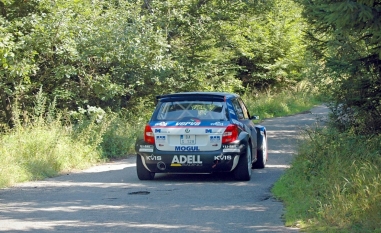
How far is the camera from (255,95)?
38.5m

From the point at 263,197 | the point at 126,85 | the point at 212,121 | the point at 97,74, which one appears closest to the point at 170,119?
the point at 212,121

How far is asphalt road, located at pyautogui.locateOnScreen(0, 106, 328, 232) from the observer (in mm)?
8492

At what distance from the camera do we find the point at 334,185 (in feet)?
29.6

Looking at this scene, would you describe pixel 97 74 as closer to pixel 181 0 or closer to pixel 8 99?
pixel 8 99

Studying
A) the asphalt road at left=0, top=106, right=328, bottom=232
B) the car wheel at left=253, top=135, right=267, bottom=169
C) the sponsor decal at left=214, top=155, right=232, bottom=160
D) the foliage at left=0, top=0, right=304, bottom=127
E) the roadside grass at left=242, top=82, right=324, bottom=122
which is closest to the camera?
the asphalt road at left=0, top=106, right=328, bottom=232

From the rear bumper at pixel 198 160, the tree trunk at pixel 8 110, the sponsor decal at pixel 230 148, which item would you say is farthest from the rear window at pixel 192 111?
the tree trunk at pixel 8 110

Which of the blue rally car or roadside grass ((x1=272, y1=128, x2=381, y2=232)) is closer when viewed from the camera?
roadside grass ((x1=272, y1=128, x2=381, y2=232))

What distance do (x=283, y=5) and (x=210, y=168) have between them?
29.3 meters

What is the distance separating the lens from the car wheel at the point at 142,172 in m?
12.5

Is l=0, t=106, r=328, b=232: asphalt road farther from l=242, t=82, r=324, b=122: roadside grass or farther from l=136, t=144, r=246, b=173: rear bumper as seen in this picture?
l=242, t=82, r=324, b=122: roadside grass

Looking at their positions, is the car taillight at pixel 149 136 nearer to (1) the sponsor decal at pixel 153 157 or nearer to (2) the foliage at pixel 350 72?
(1) the sponsor decal at pixel 153 157

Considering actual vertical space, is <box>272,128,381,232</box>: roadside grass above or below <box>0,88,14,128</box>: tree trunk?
below

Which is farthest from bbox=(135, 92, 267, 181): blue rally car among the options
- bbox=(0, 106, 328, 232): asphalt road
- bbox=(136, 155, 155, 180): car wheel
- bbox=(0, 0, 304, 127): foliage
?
bbox=(0, 0, 304, 127): foliage

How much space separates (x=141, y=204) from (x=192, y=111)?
288cm
